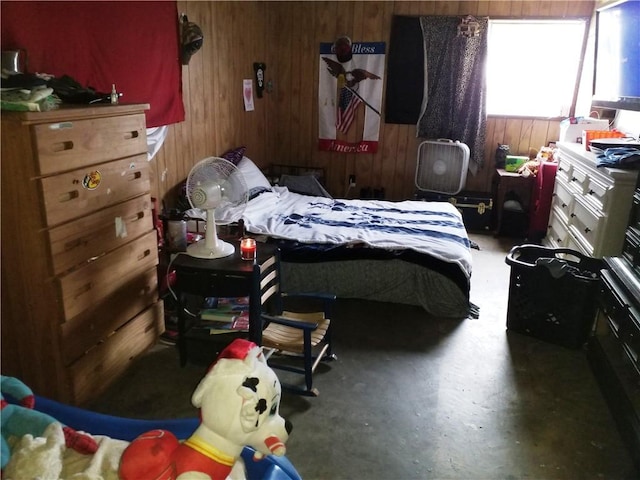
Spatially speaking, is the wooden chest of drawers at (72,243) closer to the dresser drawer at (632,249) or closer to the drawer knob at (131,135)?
the drawer knob at (131,135)

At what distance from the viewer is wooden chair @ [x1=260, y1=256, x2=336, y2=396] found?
234 centimetres

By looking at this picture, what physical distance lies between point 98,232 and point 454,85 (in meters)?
3.88

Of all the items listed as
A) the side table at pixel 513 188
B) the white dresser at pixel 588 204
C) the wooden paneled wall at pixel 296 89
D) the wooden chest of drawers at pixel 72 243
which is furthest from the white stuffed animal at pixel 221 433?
the side table at pixel 513 188

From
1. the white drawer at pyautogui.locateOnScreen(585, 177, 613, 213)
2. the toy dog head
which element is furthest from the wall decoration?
the toy dog head

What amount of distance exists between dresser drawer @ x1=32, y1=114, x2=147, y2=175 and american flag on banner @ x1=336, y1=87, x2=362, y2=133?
10.6 feet

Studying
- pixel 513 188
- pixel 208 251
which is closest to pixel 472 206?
pixel 513 188

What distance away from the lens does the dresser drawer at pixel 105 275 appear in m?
2.04

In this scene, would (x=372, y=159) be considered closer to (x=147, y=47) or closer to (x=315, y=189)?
(x=315, y=189)

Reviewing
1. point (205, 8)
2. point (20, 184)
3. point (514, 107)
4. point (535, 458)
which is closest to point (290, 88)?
point (205, 8)

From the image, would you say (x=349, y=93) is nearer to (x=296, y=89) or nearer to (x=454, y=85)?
(x=296, y=89)

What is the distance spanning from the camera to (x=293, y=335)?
2506 mm

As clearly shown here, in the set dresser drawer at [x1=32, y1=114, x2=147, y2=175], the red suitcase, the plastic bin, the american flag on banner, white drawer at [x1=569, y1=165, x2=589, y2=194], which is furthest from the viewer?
the american flag on banner

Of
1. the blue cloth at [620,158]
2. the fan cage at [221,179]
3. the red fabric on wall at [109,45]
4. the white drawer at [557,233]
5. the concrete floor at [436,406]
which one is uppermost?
the red fabric on wall at [109,45]

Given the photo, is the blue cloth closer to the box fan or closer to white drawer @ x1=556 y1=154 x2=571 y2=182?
white drawer @ x1=556 y1=154 x2=571 y2=182
